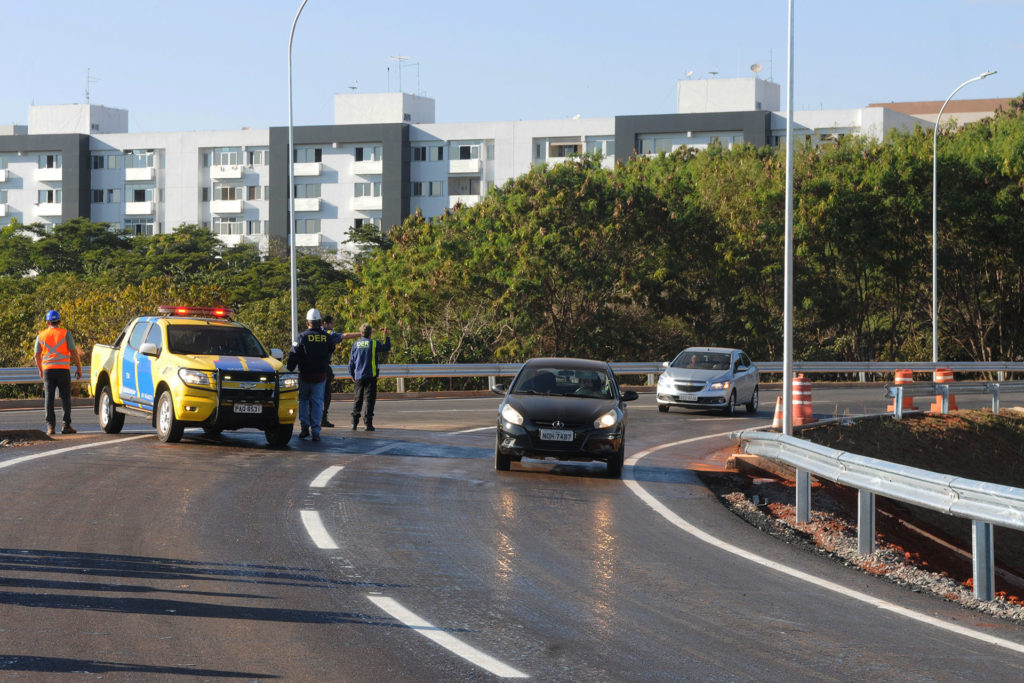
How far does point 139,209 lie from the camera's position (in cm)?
9256

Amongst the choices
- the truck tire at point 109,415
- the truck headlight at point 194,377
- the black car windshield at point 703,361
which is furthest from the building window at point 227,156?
the truck headlight at point 194,377

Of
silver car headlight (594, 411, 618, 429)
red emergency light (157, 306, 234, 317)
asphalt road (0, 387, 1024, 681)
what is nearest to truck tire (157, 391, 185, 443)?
red emergency light (157, 306, 234, 317)

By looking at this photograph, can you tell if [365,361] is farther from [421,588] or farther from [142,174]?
[142,174]

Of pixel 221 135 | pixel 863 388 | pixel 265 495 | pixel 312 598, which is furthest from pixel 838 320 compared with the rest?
pixel 221 135

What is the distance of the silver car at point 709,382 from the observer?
2856cm

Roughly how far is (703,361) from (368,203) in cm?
6032

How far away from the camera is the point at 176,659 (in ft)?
21.2

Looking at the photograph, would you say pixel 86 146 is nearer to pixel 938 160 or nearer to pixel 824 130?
pixel 824 130

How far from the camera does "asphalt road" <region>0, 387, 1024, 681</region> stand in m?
6.60

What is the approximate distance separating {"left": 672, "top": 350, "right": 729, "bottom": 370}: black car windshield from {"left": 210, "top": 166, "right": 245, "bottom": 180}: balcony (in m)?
65.1

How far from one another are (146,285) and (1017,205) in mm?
34673

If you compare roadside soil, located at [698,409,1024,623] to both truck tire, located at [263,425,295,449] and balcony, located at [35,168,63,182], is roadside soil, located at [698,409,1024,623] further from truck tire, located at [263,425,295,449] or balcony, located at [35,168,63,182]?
balcony, located at [35,168,63,182]

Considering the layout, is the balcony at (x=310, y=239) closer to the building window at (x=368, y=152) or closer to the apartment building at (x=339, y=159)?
the apartment building at (x=339, y=159)

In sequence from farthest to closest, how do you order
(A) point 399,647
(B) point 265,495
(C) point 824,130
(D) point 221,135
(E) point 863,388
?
(D) point 221,135, (C) point 824,130, (E) point 863,388, (B) point 265,495, (A) point 399,647
